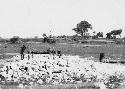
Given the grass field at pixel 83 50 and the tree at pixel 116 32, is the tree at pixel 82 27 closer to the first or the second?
the tree at pixel 116 32

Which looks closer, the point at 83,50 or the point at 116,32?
the point at 83,50

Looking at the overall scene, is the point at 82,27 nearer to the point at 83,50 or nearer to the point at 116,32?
the point at 116,32

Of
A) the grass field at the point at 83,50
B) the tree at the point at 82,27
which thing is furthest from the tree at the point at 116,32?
the grass field at the point at 83,50

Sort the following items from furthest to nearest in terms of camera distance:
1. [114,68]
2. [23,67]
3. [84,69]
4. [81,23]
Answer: [81,23] → [114,68] → [84,69] → [23,67]

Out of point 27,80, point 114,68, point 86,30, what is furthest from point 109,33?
point 27,80

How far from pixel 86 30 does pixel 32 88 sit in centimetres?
14576

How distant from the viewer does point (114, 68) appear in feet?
113

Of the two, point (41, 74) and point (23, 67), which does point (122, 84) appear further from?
point (23, 67)

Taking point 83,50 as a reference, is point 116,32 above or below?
above

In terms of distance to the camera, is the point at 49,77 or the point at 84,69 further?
the point at 84,69

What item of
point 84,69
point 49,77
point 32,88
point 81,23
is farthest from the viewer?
point 81,23

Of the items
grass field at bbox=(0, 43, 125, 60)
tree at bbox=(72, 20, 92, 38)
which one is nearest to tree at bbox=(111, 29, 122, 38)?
tree at bbox=(72, 20, 92, 38)

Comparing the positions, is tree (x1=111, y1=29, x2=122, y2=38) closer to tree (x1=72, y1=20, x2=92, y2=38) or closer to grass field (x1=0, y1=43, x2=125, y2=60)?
tree (x1=72, y1=20, x2=92, y2=38)

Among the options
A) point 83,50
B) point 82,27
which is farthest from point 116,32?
point 83,50
